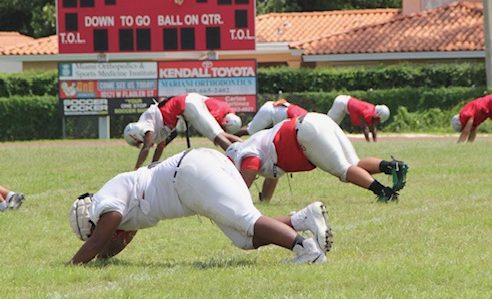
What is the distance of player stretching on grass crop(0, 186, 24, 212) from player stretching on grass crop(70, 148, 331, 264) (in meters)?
4.63

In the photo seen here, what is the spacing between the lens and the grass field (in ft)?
26.8

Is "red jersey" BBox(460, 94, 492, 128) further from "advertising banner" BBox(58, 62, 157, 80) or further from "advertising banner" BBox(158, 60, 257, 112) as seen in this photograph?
"advertising banner" BBox(58, 62, 157, 80)

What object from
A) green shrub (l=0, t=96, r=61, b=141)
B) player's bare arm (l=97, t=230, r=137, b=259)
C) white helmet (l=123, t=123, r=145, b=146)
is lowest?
green shrub (l=0, t=96, r=61, b=141)

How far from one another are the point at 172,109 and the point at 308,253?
1093cm

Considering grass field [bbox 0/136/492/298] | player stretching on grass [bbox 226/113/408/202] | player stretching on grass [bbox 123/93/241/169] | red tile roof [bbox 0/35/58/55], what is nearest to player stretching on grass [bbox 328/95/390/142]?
player stretching on grass [bbox 123/93/241/169]

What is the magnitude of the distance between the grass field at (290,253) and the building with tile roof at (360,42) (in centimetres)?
2295

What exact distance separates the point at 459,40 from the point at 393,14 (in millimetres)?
12425

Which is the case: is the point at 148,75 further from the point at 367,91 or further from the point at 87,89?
the point at 367,91

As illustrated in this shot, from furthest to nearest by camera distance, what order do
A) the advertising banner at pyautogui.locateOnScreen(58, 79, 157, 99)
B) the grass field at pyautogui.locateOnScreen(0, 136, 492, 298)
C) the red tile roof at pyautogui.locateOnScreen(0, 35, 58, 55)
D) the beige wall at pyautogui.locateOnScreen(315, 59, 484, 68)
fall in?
1. the red tile roof at pyautogui.locateOnScreen(0, 35, 58, 55)
2. the beige wall at pyautogui.locateOnScreen(315, 59, 484, 68)
3. the advertising banner at pyautogui.locateOnScreen(58, 79, 157, 99)
4. the grass field at pyautogui.locateOnScreen(0, 136, 492, 298)

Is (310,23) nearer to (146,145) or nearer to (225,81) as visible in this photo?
(225,81)

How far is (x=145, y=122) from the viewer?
20.1 metres

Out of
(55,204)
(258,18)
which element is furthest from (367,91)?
(55,204)

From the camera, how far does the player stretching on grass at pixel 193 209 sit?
9258 mm

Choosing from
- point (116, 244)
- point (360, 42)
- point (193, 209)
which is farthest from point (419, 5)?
point (193, 209)
